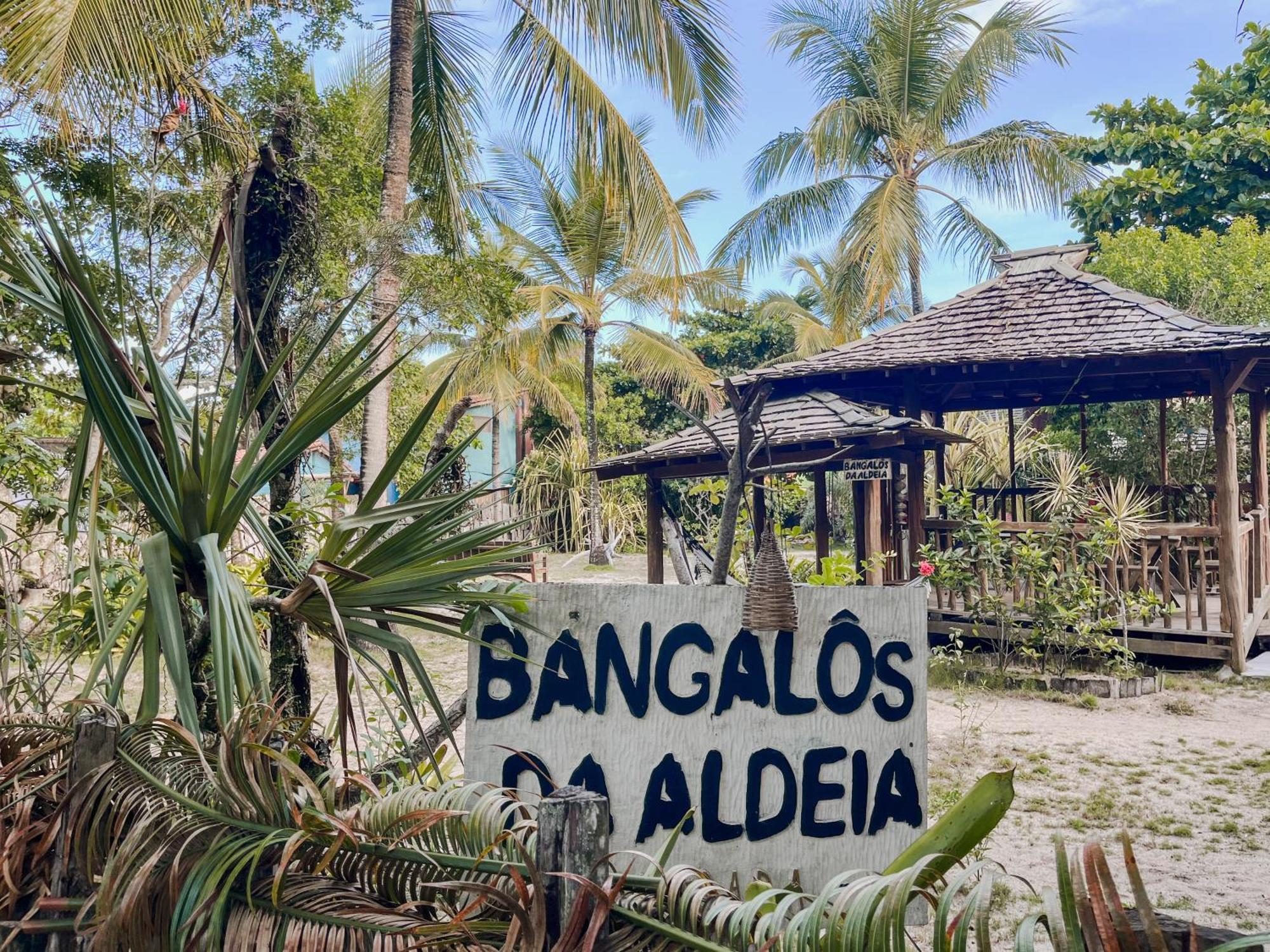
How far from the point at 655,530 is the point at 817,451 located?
1839 millimetres

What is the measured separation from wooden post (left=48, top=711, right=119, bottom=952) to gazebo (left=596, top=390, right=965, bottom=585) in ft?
22.5

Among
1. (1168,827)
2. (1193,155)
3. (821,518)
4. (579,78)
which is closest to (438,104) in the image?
(579,78)

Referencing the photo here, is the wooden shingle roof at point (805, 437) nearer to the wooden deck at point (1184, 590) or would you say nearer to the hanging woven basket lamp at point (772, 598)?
the wooden deck at point (1184, 590)

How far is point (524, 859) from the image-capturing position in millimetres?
1145

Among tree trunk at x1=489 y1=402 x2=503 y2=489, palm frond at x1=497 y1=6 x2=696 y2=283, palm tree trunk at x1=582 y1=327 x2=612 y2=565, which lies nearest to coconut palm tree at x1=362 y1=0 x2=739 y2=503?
palm frond at x1=497 y1=6 x2=696 y2=283

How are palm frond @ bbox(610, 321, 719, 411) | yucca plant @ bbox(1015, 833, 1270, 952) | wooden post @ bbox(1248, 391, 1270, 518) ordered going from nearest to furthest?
yucca plant @ bbox(1015, 833, 1270, 952) < wooden post @ bbox(1248, 391, 1270, 518) < palm frond @ bbox(610, 321, 719, 411)

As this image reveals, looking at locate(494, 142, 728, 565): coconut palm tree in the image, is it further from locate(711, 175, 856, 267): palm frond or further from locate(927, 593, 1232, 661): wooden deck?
locate(927, 593, 1232, 661): wooden deck

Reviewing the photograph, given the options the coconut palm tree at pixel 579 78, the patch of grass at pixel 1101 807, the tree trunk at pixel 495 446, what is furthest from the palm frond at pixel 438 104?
the tree trunk at pixel 495 446

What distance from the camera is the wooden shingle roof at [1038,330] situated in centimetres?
879

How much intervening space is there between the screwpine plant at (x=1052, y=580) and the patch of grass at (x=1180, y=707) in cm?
54

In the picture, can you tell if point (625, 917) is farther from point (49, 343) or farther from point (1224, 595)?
point (1224, 595)

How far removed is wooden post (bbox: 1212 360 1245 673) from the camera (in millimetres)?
8570

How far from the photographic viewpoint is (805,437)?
8.12 metres

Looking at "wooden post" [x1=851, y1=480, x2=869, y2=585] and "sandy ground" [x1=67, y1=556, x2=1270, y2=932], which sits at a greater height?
"wooden post" [x1=851, y1=480, x2=869, y2=585]
